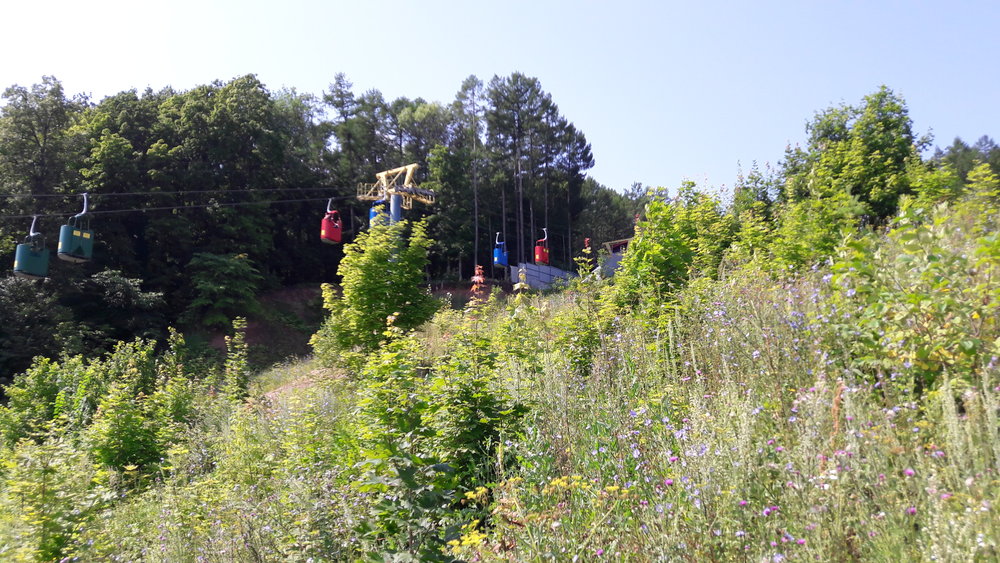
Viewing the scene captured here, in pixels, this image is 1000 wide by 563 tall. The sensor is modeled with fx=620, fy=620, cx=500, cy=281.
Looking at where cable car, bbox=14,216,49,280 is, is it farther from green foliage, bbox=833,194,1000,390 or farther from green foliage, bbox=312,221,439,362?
green foliage, bbox=833,194,1000,390

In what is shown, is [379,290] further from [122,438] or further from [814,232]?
[814,232]

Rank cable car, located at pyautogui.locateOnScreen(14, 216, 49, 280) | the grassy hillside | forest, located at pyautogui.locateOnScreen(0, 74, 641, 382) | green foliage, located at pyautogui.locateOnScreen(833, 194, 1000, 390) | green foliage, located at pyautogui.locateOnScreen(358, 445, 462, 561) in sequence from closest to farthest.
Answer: the grassy hillside < green foliage, located at pyautogui.locateOnScreen(833, 194, 1000, 390) < green foliage, located at pyautogui.locateOnScreen(358, 445, 462, 561) < cable car, located at pyautogui.locateOnScreen(14, 216, 49, 280) < forest, located at pyautogui.locateOnScreen(0, 74, 641, 382)

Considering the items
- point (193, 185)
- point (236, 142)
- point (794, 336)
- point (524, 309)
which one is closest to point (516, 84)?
point (236, 142)

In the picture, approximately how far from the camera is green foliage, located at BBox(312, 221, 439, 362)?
34.4 feet

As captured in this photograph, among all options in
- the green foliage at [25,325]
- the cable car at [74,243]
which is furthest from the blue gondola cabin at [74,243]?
the green foliage at [25,325]

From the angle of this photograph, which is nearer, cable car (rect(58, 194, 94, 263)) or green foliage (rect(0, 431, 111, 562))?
green foliage (rect(0, 431, 111, 562))

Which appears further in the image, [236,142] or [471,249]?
[471,249]

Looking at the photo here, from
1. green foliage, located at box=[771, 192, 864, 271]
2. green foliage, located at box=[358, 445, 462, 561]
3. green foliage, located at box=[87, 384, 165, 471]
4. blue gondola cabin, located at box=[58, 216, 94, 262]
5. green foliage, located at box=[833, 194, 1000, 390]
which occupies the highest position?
blue gondola cabin, located at box=[58, 216, 94, 262]

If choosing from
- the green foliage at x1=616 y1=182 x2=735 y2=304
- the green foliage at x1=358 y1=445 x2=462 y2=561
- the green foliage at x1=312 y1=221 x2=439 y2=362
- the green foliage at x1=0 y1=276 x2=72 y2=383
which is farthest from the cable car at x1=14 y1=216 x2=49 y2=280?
the green foliage at x1=358 y1=445 x2=462 y2=561

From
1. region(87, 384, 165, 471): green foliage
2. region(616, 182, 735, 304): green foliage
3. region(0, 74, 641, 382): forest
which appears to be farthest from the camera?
region(0, 74, 641, 382): forest

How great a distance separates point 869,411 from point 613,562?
3.99 ft

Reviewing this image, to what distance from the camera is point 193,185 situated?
1356 inches

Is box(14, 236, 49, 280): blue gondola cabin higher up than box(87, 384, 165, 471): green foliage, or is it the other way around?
box(14, 236, 49, 280): blue gondola cabin

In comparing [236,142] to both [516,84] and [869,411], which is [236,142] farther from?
[869,411]
